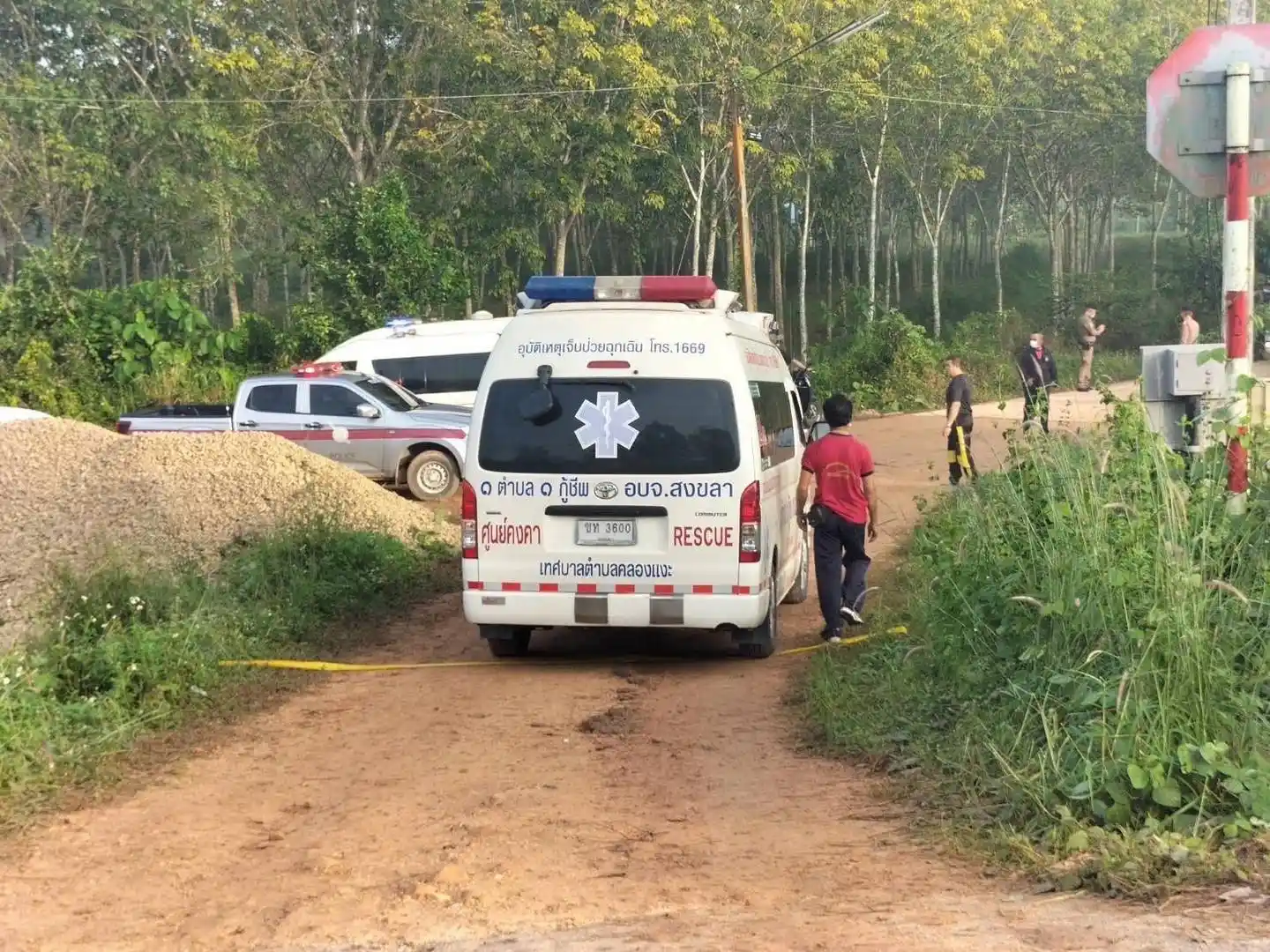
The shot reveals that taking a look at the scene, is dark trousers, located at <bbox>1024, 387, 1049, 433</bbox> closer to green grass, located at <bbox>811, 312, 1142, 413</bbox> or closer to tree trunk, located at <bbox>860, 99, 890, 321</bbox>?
green grass, located at <bbox>811, 312, 1142, 413</bbox>

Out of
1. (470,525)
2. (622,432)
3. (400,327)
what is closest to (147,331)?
(400,327)

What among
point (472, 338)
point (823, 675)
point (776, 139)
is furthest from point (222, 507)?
point (776, 139)

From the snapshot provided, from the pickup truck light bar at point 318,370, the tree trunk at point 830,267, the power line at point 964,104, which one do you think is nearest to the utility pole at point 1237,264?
the pickup truck light bar at point 318,370

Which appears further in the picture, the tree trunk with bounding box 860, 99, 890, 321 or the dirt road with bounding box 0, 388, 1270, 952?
the tree trunk with bounding box 860, 99, 890, 321

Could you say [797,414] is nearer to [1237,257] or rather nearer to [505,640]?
[505,640]

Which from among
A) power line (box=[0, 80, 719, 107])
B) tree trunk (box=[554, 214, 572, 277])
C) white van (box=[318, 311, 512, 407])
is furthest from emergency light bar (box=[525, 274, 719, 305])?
tree trunk (box=[554, 214, 572, 277])

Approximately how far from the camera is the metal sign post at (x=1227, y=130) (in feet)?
19.1

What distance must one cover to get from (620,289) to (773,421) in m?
1.48

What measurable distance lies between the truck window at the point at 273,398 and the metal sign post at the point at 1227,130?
45.3ft

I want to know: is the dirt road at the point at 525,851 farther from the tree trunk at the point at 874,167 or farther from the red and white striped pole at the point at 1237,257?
the tree trunk at the point at 874,167

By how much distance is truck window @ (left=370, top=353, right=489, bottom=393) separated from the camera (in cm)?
2069

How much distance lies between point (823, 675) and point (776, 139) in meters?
32.9

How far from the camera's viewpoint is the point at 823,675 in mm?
7750

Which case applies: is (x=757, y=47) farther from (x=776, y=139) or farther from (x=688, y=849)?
(x=688, y=849)
